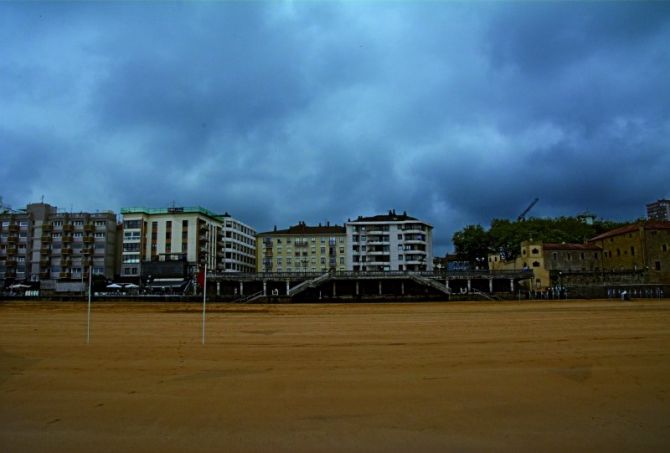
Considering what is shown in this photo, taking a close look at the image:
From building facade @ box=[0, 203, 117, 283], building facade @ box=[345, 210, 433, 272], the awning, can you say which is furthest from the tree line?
building facade @ box=[0, 203, 117, 283]

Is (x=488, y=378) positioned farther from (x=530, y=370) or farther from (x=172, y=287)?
(x=172, y=287)

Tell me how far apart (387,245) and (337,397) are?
94272 mm

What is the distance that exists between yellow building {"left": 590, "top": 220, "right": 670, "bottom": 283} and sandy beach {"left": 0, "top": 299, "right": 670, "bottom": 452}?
230 feet

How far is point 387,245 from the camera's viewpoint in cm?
10238

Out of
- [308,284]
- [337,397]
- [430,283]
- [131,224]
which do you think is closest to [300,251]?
[131,224]

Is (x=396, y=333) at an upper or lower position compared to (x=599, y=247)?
lower

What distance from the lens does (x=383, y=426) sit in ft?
24.1

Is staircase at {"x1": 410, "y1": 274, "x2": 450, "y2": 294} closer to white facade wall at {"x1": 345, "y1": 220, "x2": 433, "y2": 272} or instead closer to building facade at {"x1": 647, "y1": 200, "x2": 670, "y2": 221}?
white facade wall at {"x1": 345, "y1": 220, "x2": 433, "y2": 272}

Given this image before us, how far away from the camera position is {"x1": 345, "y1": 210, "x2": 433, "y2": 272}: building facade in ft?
332

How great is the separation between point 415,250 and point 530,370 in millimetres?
91057

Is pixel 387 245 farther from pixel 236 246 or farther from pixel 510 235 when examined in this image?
pixel 236 246

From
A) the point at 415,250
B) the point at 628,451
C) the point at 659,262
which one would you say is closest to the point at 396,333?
the point at 628,451

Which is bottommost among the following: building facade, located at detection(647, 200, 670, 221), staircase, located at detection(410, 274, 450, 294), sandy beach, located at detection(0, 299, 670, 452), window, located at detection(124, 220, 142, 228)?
sandy beach, located at detection(0, 299, 670, 452)

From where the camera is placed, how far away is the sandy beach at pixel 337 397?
6867 millimetres
